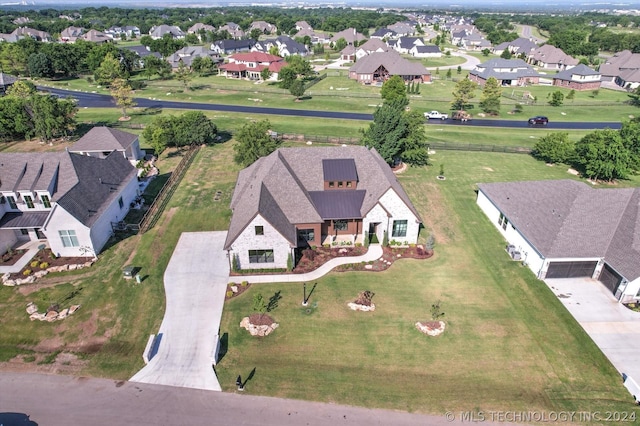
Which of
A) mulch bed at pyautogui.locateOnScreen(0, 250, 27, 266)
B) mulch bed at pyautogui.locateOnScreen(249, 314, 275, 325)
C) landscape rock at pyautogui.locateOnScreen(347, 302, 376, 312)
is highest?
landscape rock at pyautogui.locateOnScreen(347, 302, 376, 312)

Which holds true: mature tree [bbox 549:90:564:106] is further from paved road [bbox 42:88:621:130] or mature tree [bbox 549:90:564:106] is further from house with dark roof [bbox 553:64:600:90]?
house with dark roof [bbox 553:64:600:90]

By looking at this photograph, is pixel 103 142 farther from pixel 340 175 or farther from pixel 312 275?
pixel 312 275

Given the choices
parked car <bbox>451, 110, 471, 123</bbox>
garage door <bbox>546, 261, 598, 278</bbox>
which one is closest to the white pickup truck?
parked car <bbox>451, 110, 471, 123</bbox>

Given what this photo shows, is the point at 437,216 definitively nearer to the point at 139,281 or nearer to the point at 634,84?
the point at 139,281

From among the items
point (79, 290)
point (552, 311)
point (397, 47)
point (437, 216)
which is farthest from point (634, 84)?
point (79, 290)

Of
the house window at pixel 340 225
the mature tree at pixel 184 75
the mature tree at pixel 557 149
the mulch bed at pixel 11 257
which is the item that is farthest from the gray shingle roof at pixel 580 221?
the mature tree at pixel 184 75

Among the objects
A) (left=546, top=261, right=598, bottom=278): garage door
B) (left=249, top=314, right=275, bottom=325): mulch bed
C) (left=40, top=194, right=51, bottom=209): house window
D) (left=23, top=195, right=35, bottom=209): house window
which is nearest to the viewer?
(left=249, top=314, right=275, bottom=325): mulch bed
